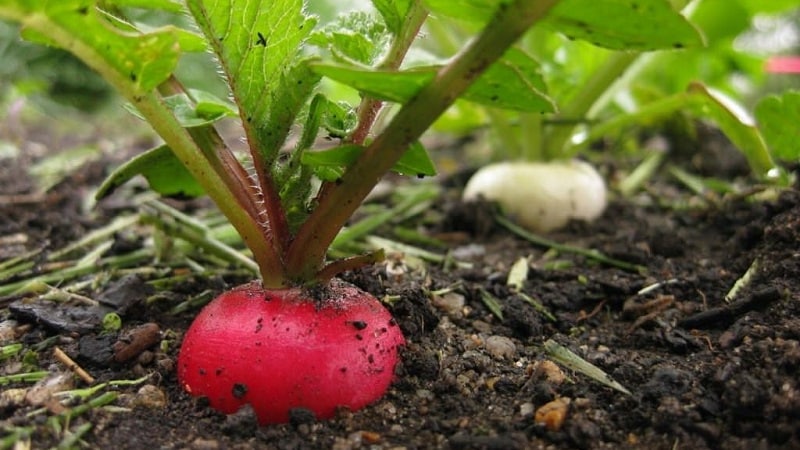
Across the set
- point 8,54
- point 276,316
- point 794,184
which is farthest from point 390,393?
point 8,54

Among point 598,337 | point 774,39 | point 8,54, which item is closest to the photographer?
point 598,337

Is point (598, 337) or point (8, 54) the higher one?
point (598, 337)

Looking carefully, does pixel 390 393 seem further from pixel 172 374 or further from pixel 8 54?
pixel 8 54

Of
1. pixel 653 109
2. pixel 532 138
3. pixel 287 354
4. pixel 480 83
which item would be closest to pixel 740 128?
pixel 653 109

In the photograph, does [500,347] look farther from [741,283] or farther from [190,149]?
[190,149]

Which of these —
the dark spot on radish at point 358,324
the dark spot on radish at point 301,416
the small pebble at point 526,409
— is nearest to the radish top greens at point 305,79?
the dark spot on radish at point 358,324

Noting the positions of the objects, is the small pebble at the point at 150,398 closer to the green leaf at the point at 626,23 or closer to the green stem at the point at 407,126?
the green stem at the point at 407,126
